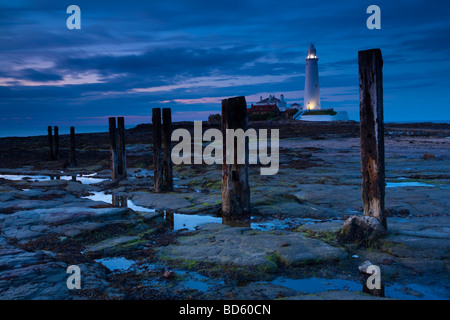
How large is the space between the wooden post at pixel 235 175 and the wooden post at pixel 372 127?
115 inches

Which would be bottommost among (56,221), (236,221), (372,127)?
(236,221)

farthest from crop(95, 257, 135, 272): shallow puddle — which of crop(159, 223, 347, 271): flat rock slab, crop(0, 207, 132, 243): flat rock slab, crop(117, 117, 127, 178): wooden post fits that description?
crop(117, 117, 127, 178): wooden post

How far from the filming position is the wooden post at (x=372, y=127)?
A: 5.74m

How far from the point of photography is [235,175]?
26.9ft

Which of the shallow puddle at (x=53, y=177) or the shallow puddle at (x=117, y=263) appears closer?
the shallow puddle at (x=117, y=263)

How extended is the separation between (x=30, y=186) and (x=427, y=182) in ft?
46.6

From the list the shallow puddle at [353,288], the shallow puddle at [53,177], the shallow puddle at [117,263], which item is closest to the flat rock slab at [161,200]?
the shallow puddle at [117,263]

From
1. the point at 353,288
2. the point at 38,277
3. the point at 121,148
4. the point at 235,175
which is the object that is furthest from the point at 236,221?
the point at 121,148

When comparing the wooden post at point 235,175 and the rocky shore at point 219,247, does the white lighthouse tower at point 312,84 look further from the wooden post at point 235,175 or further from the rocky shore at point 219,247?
the wooden post at point 235,175

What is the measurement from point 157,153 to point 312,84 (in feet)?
210

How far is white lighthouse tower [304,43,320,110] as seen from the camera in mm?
70000

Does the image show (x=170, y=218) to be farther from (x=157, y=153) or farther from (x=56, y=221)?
(x=157, y=153)
